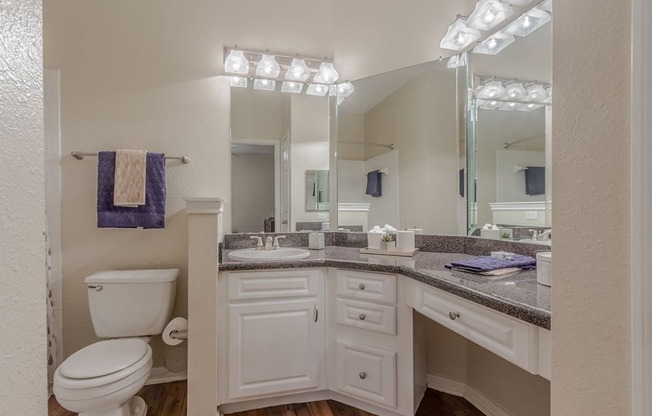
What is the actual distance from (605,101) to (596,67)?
0.19 ft

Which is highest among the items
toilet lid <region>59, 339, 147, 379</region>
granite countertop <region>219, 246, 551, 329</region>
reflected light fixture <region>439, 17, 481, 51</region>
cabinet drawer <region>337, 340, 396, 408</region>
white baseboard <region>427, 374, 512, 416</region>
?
reflected light fixture <region>439, 17, 481, 51</region>

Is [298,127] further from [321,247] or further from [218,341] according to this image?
[218,341]

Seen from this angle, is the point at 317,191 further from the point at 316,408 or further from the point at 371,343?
Answer: the point at 316,408

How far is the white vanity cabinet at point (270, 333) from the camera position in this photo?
171cm

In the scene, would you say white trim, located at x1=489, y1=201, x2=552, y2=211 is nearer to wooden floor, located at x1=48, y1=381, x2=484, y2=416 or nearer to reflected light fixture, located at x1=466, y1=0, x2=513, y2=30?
reflected light fixture, located at x1=466, y1=0, x2=513, y2=30

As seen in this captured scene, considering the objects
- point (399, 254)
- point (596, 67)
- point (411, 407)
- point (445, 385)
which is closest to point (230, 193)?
point (399, 254)

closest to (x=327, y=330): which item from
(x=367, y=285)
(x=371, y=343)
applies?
(x=371, y=343)

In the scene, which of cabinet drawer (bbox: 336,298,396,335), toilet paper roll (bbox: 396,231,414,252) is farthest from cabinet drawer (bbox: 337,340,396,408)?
toilet paper roll (bbox: 396,231,414,252)

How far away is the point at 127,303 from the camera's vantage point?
6.02 feet

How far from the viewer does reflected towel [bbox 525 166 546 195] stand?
157cm

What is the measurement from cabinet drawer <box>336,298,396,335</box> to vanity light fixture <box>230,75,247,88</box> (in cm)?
160

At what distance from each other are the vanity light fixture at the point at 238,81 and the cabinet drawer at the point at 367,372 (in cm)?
180

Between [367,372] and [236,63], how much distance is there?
2086mm

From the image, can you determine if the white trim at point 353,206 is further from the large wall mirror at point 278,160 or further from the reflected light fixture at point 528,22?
the reflected light fixture at point 528,22
